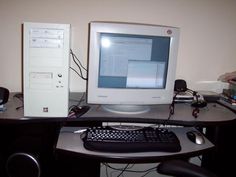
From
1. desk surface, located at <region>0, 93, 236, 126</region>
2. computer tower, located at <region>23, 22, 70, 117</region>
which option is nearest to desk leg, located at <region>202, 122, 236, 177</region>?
desk surface, located at <region>0, 93, 236, 126</region>

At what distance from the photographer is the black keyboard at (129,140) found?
3.62 ft

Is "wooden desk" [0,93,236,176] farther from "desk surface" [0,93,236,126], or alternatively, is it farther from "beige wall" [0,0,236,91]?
"beige wall" [0,0,236,91]

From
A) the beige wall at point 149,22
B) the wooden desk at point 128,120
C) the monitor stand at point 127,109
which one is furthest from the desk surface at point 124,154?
the beige wall at point 149,22

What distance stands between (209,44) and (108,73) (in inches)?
32.5

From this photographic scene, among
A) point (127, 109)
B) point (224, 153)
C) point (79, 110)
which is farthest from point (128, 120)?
point (224, 153)

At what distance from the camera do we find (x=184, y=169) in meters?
0.94

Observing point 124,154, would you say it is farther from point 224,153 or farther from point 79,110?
point 224,153

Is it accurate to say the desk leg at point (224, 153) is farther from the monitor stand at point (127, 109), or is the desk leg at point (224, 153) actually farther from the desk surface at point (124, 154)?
the monitor stand at point (127, 109)

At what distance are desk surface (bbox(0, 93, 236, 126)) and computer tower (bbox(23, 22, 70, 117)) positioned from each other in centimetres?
7

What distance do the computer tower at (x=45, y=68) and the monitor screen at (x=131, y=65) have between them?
0.18 metres

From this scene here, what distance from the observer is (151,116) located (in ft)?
4.23

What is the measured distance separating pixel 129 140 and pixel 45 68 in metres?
0.52

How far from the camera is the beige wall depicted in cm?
151

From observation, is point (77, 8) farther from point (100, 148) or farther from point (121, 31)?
point (100, 148)
